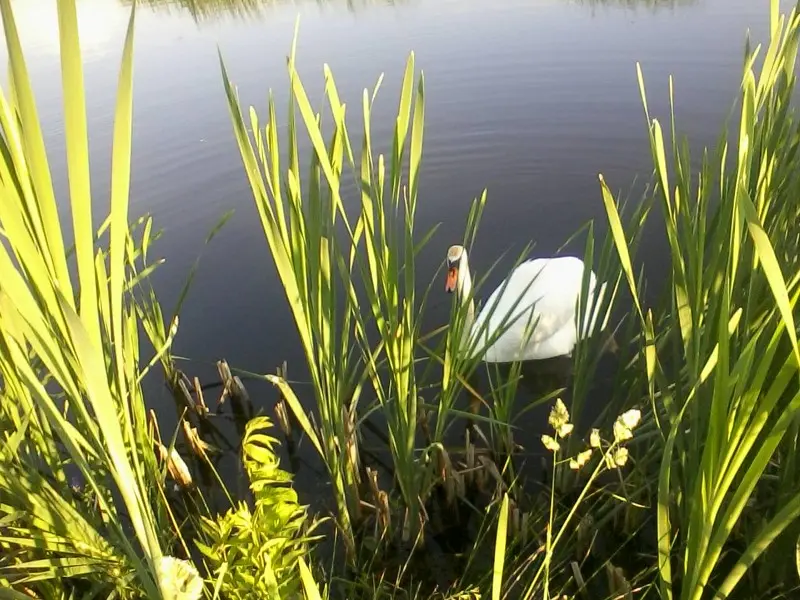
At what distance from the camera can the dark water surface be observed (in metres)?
4.50

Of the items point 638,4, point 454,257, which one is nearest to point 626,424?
point 454,257

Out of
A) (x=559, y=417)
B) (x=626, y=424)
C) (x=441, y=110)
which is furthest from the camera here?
(x=441, y=110)

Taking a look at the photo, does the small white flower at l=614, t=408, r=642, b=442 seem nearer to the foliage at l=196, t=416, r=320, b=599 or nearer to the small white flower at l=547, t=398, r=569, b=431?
the small white flower at l=547, t=398, r=569, b=431

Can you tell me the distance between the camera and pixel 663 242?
13.5ft

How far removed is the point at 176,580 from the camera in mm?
818

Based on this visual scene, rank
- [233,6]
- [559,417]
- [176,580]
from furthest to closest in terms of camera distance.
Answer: [233,6]
[559,417]
[176,580]

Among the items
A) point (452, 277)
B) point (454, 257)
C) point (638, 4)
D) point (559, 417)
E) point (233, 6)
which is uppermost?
point (233, 6)

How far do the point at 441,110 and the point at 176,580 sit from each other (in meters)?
6.44

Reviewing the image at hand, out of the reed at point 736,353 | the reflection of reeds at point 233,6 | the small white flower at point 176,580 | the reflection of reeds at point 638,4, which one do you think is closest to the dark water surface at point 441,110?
the reflection of reeds at point 638,4

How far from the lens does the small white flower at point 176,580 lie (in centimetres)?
81

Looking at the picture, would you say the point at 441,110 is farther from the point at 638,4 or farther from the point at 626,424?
the point at 626,424

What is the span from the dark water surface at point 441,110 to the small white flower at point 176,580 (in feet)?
8.33

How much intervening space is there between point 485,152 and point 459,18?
460 cm

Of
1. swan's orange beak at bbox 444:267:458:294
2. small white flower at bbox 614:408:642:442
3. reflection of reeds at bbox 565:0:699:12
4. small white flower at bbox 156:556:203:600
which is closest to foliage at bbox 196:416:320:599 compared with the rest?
small white flower at bbox 156:556:203:600
